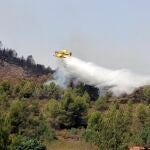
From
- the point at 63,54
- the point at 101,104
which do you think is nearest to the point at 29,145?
the point at 63,54

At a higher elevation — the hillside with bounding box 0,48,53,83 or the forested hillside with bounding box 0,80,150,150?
the hillside with bounding box 0,48,53,83

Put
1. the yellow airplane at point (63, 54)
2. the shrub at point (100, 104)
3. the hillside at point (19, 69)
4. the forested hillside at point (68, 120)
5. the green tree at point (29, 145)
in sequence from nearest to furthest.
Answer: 1. the forested hillside at point (68, 120)
2. the green tree at point (29, 145)
3. the yellow airplane at point (63, 54)
4. the shrub at point (100, 104)
5. the hillside at point (19, 69)

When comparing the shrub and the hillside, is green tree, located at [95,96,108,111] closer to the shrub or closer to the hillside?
the shrub

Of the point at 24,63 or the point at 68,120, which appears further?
the point at 24,63

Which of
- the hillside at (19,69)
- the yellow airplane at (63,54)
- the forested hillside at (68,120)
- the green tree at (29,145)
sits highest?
the hillside at (19,69)

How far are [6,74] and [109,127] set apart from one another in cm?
10947

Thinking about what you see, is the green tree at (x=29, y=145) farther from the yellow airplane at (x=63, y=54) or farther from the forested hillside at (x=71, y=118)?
the yellow airplane at (x=63, y=54)

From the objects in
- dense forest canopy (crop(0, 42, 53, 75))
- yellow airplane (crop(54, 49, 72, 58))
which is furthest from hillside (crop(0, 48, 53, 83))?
yellow airplane (crop(54, 49, 72, 58))

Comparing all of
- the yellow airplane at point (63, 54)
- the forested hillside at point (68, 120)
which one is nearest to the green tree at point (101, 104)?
the forested hillside at point (68, 120)

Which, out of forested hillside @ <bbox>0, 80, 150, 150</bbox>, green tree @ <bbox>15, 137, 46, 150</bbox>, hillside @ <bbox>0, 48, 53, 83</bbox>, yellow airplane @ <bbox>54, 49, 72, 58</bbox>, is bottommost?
green tree @ <bbox>15, 137, 46, 150</bbox>

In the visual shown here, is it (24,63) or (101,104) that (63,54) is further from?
(24,63)

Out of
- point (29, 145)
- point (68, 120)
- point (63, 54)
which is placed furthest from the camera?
point (68, 120)

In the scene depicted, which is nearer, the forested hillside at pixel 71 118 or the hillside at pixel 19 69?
the forested hillside at pixel 71 118

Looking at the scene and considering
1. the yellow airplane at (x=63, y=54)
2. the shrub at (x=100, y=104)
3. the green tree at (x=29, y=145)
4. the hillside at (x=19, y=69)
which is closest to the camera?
the green tree at (x=29, y=145)
